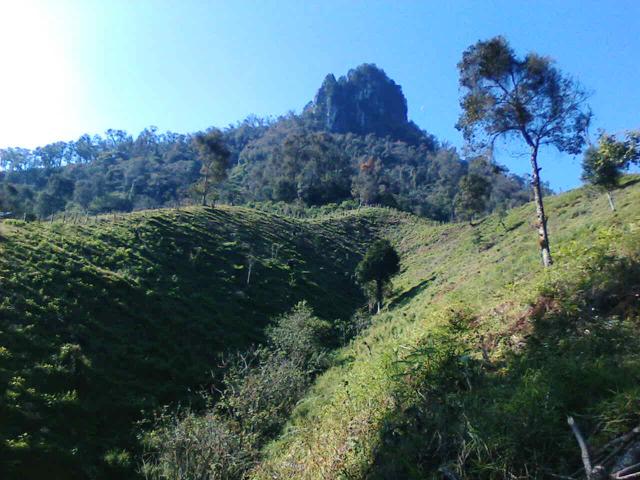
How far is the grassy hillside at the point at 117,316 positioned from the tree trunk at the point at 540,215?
12.0 metres

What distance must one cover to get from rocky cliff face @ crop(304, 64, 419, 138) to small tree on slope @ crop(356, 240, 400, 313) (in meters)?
133

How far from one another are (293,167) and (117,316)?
69.4 meters

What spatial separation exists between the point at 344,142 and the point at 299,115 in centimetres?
3839

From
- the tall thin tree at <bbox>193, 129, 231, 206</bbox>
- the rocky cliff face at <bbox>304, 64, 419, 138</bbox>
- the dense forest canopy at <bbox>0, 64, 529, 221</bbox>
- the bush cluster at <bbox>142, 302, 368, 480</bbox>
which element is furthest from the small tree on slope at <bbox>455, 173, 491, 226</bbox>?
the rocky cliff face at <bbox>304, 64, 419, 138</bbox>

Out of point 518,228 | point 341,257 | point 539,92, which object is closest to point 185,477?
point 539,92

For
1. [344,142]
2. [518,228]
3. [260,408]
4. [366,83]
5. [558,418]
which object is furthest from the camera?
[366,83]

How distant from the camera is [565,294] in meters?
7.82

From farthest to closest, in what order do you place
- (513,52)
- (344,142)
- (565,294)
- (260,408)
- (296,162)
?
1. (344,142)
2. (296,162)
3. (513,52)
4. (260,408)
5. (565,294)

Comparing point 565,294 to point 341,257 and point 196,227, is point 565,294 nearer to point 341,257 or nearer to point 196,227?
point 196,227

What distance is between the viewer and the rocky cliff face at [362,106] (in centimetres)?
16400

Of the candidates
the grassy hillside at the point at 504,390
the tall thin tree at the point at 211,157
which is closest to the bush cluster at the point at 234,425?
the grassy hillside at the point at 504,390

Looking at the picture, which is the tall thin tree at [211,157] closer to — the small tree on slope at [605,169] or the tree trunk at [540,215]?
the small tree on slope at [605,169]

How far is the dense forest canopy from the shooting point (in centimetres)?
7788

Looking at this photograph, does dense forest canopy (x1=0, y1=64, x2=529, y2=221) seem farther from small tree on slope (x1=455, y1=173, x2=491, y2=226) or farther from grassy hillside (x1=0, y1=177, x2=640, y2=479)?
grassy hillside (x1=0, y1=177, x2=640, y2=479)
